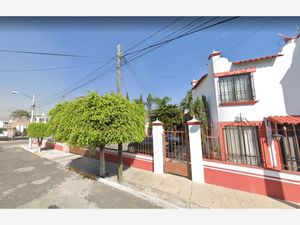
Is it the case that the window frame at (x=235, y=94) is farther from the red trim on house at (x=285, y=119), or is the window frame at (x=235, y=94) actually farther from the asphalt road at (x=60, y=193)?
the asphalt road at (x=60, y=193)

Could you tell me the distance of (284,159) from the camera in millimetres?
6059

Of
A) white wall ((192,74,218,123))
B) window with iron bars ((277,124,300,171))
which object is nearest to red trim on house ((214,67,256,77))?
white wall ((192,74,218,123))

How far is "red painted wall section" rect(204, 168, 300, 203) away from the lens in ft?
13.9

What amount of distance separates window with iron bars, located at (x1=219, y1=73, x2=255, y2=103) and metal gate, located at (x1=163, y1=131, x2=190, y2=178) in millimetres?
3000

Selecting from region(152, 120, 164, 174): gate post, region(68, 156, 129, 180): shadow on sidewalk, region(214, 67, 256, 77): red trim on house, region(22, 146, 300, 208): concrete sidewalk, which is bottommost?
region(22, 146, 300, 208): concrete sidewalk

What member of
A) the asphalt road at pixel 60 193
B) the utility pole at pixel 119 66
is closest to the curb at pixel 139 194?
the asphalt road at pixel 60 193

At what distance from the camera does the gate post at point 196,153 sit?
5.55m

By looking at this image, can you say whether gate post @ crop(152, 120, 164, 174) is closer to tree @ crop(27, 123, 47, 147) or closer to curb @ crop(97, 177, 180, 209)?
curb @ crop(97, 177, 180, 209)

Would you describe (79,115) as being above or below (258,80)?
below

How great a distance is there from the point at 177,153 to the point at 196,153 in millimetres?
1087

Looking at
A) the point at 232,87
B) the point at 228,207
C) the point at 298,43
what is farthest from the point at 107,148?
the point at 298,43

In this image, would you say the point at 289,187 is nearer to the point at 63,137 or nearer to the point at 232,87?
the point at 232,87
